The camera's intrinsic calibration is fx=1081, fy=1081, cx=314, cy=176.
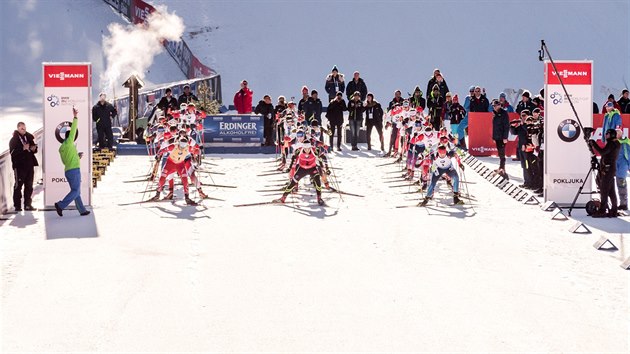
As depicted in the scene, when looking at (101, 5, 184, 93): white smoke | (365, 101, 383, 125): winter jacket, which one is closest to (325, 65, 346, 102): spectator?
(365, 101, 383, 125): winter jacket

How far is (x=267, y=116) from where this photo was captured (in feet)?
95.2

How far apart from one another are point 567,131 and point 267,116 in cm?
1163

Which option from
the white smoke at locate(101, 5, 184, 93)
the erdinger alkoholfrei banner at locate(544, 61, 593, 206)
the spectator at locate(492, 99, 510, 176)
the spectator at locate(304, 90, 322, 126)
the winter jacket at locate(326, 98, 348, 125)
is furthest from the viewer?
the white smoke at locate(101, 5, 184, 93)

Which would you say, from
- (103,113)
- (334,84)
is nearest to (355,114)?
(334,84)

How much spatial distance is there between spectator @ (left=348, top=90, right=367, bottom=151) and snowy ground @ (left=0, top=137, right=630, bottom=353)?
9.71 meters

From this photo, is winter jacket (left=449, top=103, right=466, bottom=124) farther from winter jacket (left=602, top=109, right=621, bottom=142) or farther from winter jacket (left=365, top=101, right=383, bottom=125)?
winter jacket (left=602, top=109, right=621, bottom=142)

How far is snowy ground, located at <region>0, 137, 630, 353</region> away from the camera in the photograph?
10.6m

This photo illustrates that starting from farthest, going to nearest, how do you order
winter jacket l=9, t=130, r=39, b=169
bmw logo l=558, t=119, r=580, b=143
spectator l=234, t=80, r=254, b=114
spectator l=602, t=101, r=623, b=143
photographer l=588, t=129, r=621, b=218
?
spectator l=234, t=80, r=254, b=114 → spectator l=602, t=101, r=623, b=143 → bmw logo l=558, t=119, r=580, b=143 → winter jacket l=9, t=130, r=39, b=169 → photographer l=588, t=129, r=621, b=218

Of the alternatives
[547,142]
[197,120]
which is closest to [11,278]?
[547,142]

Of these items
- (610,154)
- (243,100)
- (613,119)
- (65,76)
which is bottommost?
(610,154)

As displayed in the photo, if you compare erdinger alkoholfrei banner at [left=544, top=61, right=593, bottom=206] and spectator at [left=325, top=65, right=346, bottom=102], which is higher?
spectator at [left=325, top=65, right=346, bottom=102]

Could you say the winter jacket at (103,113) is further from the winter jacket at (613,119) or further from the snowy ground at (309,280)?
the winter jacket at (613,119)

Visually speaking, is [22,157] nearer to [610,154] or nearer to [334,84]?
[610,154]

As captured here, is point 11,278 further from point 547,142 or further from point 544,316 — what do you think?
point 547,142
